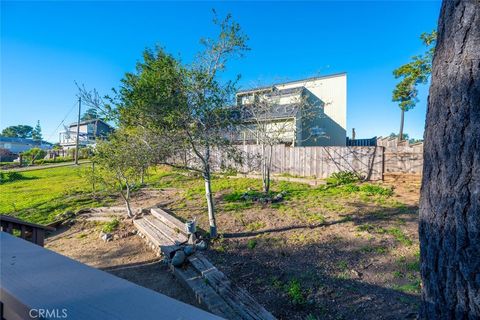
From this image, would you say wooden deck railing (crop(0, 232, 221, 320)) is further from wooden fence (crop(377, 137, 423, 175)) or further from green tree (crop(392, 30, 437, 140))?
green tree (crop(392, 30, 437, 140))

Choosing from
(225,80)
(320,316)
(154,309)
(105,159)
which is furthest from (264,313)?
(105,159)

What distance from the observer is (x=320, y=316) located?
8.61ft

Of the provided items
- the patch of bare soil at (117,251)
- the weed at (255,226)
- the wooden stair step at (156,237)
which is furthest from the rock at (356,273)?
the wooden stair step at (156,237)

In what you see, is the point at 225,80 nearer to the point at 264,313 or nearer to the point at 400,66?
the point at 264,313

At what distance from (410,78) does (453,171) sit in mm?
19722

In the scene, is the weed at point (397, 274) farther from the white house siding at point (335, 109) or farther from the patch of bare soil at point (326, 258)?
the white house siding at point (335, 109)

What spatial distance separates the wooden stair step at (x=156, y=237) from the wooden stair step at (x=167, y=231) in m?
0.06

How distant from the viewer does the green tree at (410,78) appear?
46.1 ft

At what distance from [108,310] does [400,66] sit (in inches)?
841

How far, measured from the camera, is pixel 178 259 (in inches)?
157

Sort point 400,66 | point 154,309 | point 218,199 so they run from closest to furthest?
point 154,309 < point 218,199 < point 400,66

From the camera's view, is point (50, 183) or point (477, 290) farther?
point (50, 183)

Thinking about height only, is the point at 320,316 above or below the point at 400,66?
below

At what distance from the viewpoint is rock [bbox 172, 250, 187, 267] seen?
396cm
